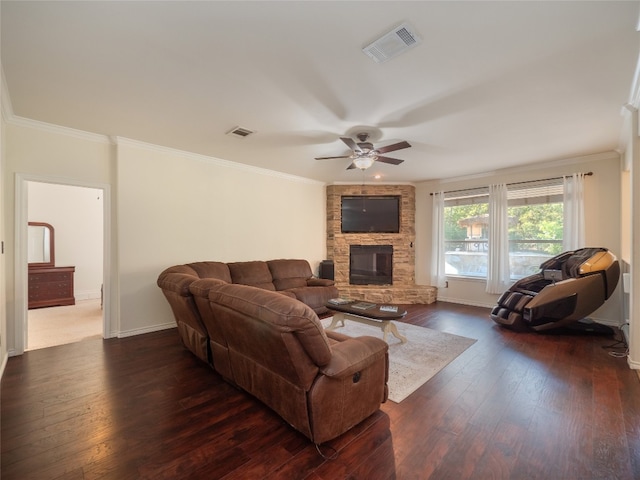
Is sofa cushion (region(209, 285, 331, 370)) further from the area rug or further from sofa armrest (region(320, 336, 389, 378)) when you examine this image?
the area rug

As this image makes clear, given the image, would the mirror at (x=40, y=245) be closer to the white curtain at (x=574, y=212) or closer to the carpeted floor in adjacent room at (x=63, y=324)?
the carpeted floor in adjacent room at (x=63, y=324)

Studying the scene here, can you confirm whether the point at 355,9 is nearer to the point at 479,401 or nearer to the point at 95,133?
the point at 479,401

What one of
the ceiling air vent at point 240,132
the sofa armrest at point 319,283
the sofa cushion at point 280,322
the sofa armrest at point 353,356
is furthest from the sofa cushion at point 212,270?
the sofa armrest at point 353,356

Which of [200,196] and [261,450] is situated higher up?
[200,196]

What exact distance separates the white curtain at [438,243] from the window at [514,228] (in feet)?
0.62

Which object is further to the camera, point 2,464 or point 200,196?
point 200,196

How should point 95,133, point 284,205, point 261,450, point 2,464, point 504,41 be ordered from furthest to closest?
point 284,205 < point 95,133 < point 504,41 < point 261,450 < point 2,464

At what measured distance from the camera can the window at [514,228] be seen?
4.97m

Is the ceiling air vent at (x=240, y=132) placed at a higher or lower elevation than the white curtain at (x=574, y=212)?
higher

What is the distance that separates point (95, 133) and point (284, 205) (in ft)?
10.3

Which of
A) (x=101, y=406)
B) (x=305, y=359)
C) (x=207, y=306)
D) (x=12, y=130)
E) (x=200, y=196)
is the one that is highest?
(x=12, y=130)

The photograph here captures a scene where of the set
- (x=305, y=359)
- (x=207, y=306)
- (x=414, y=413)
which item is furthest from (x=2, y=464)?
(x=414, y=413)

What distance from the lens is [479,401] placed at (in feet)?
7.70

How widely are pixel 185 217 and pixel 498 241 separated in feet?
17.9
